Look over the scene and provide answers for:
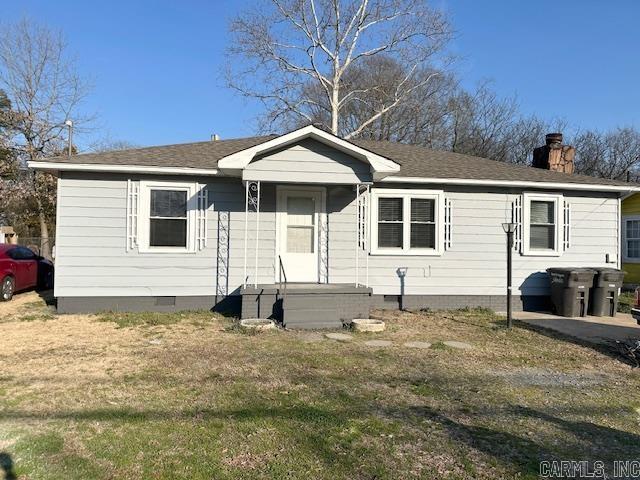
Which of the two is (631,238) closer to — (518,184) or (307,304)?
(518,184)

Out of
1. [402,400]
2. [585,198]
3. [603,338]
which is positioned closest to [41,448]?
[402,400]

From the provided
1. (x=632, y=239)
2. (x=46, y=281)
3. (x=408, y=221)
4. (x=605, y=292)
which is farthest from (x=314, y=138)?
(x=632, y=239)

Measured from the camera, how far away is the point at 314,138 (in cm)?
885

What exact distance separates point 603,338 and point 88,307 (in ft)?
30.7

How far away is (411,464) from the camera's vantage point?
3303 millimetres

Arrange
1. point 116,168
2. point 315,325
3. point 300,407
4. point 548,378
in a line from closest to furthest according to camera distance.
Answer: point 300,407 < point 548,378 < point 315,325 < point 116,168

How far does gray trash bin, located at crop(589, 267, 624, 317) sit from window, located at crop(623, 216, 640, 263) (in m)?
7.13

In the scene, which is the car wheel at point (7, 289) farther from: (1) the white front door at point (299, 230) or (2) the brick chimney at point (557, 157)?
(2) the brick chimney at point (557, 157)

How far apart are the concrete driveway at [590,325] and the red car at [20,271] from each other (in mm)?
11669

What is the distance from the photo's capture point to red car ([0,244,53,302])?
11.1 metres

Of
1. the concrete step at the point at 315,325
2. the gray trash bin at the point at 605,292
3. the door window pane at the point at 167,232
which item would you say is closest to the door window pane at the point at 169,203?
the door window pane at the point at 167,232

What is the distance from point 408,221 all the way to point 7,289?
959 centimetres

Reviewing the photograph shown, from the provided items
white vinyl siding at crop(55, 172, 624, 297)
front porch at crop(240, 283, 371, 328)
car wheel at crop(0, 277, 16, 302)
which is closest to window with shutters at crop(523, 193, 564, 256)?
white vinyl siding at crop(55, 172, 624, 297)

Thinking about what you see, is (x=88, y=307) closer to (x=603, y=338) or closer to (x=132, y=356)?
(x=132, y=356)
